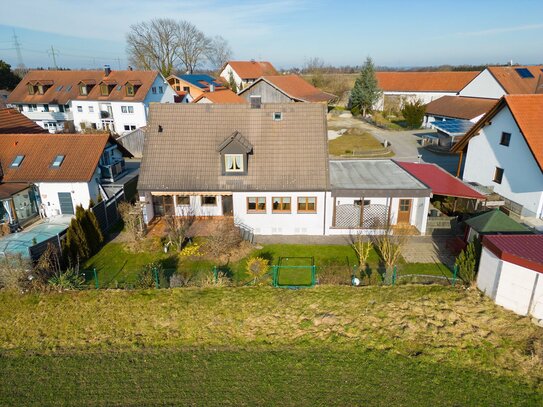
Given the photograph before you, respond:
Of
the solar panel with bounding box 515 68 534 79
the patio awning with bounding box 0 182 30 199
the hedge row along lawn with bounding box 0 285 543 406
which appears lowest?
the hedge row along lawn with bounding box 0 285 543 406

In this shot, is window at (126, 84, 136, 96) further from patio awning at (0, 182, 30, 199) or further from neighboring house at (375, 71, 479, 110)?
neighboring house at (375, 71, 479, 110)

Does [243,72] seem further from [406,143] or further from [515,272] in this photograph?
[515,272]

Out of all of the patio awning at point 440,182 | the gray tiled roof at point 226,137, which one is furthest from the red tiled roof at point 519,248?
the gray tiled roof at point 226,137

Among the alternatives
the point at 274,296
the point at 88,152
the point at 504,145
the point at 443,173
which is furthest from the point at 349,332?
the point at 88,152

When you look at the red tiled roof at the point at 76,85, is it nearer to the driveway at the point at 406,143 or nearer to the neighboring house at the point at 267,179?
the driveway at the point at 406,143

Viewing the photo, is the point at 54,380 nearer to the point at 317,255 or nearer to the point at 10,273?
the point at 10,273

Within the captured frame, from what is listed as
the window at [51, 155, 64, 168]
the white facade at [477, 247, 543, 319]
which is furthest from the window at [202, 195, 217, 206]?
the white facade at [477, 247, 543, 319]
